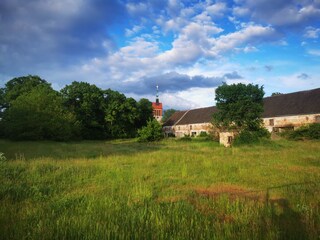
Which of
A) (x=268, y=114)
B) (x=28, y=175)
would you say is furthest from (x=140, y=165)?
(x=268, y=114)

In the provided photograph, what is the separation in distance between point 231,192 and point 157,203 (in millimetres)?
2595

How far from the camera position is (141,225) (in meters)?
4.70

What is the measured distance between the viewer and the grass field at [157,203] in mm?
4379

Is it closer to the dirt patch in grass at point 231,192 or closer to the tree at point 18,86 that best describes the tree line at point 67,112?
the tree at point 18,86

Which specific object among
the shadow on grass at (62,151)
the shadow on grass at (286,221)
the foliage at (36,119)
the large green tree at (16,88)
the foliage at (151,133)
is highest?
the large green tree at (16,88)

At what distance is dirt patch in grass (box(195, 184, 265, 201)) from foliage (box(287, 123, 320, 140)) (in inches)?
1145

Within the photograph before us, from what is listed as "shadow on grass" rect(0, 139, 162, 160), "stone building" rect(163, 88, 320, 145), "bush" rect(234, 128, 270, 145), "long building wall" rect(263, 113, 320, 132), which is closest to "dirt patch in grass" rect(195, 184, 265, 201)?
"shadow on grass" rect(0, 139, 162, 160)

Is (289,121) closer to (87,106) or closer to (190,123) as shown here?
(190,123)

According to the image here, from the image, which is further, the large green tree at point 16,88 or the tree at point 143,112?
the tree at point 143,112

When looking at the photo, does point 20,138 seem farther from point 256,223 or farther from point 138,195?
point 256,223

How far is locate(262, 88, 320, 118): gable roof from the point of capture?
123ft

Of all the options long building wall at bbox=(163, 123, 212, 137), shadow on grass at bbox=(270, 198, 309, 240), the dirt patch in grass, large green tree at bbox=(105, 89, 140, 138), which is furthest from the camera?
long building wall at bbox=(163, 123, 212, 137)

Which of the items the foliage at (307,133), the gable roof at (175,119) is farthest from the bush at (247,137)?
the gable roof at (175,119)

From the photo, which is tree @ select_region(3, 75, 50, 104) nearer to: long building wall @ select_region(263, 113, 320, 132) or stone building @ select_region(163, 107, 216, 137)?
stone building @ select_region(163, 107, 216, 137)
